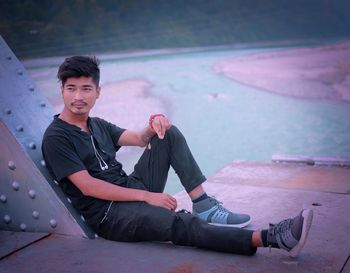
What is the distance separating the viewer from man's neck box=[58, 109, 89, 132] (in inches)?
59.2

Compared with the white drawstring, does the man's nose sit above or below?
above

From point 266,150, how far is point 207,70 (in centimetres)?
130

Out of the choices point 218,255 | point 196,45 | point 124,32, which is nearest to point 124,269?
point 218,255

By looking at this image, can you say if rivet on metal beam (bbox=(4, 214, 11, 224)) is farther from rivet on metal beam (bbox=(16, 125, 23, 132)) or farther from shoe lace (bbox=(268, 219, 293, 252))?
shoe lace (bbox=(268, 219, 293, 252))

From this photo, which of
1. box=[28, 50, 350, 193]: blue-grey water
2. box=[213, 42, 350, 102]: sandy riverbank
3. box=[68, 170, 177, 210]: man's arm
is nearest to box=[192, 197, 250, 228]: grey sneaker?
box=[68, 170, 177, 210]: man's arm

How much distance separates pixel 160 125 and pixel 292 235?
0.56 m

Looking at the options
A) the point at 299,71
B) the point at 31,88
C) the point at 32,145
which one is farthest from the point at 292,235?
the point at 299,71

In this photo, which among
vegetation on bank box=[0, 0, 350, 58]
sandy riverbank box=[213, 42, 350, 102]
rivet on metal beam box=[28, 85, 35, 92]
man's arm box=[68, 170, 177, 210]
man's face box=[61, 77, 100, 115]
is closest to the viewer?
man's arm box=[68, 170, 177, 210]

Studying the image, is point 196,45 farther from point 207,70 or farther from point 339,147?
point 339,147

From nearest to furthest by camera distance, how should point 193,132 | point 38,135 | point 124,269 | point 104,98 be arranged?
1. point 124,269
2. point 38,135
3. point 193,132
4. point 104,98

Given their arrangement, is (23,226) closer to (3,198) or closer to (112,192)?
(3,198)

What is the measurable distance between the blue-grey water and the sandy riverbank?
11cm

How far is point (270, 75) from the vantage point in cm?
426

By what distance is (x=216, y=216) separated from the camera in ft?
5.08
